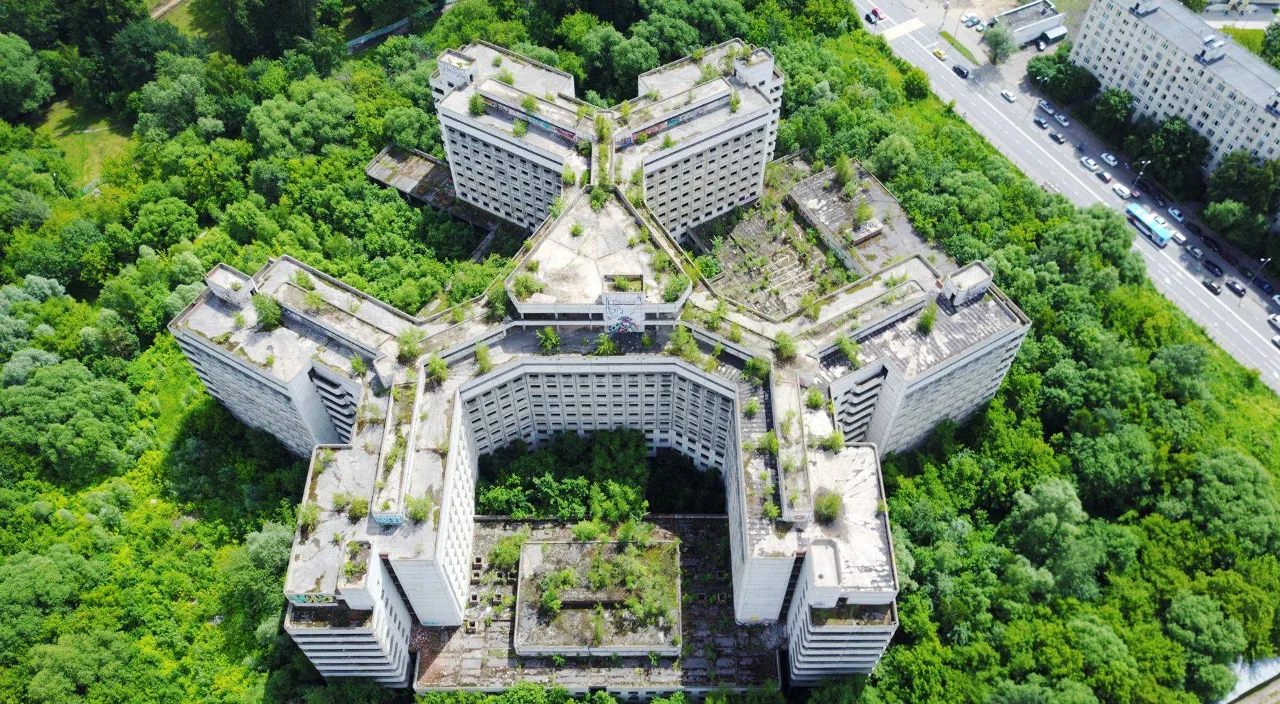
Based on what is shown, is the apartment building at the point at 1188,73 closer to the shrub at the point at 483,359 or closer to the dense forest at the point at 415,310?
the dense forest at the point at 415,310

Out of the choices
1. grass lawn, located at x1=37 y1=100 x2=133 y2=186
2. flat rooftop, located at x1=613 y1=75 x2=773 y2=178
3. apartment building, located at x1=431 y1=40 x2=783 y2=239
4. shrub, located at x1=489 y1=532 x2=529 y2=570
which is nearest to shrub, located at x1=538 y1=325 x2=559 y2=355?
shrub, located at x1=489 y1=532 x2=529 y2=570

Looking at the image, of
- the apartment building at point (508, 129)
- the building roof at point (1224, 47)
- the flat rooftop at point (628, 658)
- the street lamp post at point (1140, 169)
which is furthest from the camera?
the street lamp post at point (1140, 169)

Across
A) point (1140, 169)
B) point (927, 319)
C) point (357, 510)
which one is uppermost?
point (927, 319)

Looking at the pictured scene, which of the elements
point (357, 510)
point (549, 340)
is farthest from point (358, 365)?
point (549, 340)

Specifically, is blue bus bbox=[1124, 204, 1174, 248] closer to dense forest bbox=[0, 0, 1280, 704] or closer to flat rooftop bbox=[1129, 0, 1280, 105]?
dense forest bbox=[0, 0, 1280, 704]

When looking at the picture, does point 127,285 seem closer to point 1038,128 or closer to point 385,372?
point 385,372

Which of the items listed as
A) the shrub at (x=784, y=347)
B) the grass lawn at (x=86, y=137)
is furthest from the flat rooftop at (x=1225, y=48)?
the grass lawn at (x=86, y=137)

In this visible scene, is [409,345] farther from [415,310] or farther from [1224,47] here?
[1224,47]

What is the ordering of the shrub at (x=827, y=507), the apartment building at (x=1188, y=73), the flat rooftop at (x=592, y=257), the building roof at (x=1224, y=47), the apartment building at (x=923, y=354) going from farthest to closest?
1. the building roof at (x=1224, y=47)
2. the apartment building at (x=1188, y=73)
3. the apartment building at (x=923, y=354)
4. the flat rooftop at (x=592, y=257)
5. the shrub at (x=827, y=507)
